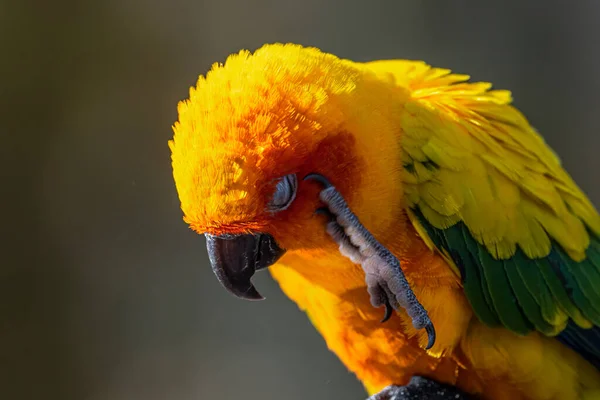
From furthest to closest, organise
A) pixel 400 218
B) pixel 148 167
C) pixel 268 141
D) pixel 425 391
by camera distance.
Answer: pixel 148 167, pixel 425 391, pixel 400 218, pixel 268 141

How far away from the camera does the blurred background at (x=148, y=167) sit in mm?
1701

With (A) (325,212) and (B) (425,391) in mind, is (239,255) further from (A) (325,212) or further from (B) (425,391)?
(B) (425,391)

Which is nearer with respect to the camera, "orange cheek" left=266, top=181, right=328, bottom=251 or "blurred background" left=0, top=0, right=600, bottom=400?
"orange cheek" left=266, top=181, right=328, bottom=251

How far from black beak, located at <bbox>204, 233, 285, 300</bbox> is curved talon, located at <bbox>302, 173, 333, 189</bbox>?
0.33 feet

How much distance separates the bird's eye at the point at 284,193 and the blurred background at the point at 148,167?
1086 millimetres

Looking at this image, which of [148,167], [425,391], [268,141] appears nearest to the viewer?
[268,141]

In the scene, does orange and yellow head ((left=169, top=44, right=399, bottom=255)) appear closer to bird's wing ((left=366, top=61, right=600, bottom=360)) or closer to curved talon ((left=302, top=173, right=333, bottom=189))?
curved talon ((left=302, top=173, right=333, bottom=189))

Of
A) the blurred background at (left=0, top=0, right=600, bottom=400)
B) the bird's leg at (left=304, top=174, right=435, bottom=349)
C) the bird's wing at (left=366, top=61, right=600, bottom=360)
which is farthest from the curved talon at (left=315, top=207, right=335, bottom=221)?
the blurred background at (left=0, top=0, right=600, bottom=400)

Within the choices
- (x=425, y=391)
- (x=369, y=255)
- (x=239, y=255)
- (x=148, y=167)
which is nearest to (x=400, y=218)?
(x=369, y=255)

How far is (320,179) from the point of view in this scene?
76 centimetres

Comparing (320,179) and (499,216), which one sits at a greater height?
(320,179)

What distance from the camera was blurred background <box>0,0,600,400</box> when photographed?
1701 mm

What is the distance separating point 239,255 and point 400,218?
0.86ft

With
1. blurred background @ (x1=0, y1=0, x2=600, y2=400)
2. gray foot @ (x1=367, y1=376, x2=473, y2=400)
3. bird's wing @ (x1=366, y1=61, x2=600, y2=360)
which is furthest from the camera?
blurred background @ (x1=0, y1=0, x2=600, y2=400)
